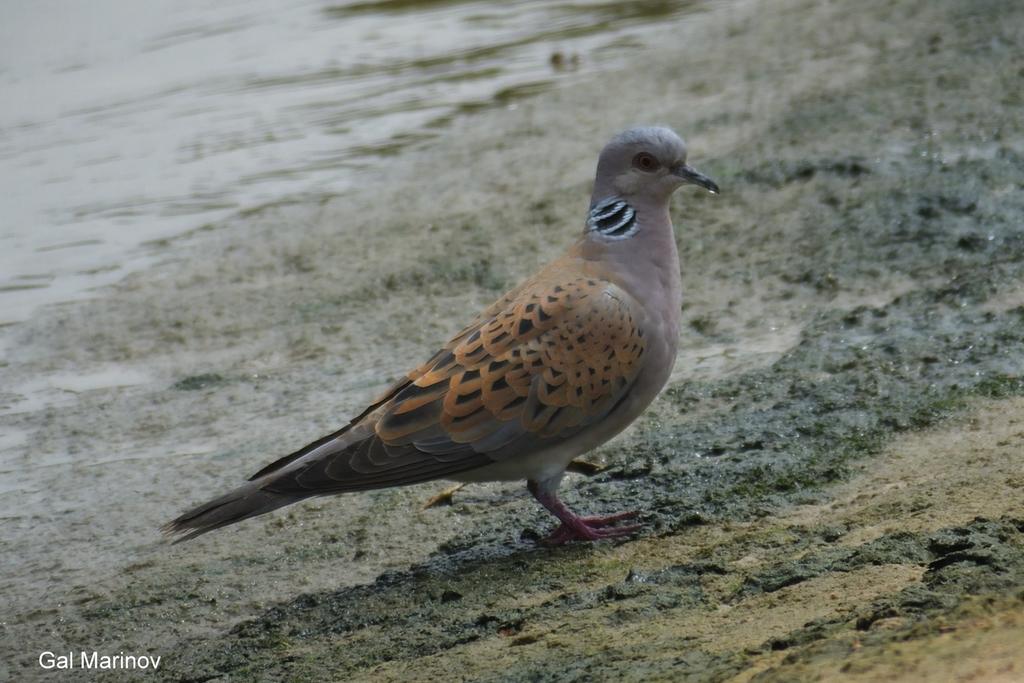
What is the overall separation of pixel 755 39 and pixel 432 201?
2.94 m

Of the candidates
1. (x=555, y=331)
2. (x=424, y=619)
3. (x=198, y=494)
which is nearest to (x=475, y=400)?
(x=555, y=331)

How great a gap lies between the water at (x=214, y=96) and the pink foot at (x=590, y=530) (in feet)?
11.5

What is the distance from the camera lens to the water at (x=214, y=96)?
764 cm

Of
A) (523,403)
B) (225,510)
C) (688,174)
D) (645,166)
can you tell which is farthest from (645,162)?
(225,510)

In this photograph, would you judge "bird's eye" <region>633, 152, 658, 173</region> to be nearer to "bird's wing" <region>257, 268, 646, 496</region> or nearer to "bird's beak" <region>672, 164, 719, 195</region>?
"bird's beak" <region>672, 164, 719, 195</region>

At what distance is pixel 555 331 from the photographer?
4125 millimetres

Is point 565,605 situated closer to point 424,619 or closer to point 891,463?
point 424,619

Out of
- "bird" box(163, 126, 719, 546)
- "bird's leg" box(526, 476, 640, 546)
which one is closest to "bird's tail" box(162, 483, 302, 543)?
"bird" box(163, 126, 719, 546)

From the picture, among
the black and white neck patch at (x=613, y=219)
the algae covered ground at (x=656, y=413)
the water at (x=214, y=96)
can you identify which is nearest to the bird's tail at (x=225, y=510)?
the algae covered ground at (x=656, y=413)

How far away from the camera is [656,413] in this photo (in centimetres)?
500

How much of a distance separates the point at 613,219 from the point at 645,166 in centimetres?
19

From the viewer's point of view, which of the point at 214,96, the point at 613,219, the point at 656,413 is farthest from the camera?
the point at 214,96

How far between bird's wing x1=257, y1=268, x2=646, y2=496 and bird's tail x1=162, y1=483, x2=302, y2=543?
0.31ft

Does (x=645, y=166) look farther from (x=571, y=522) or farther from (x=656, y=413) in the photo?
(x=571, y=522)
